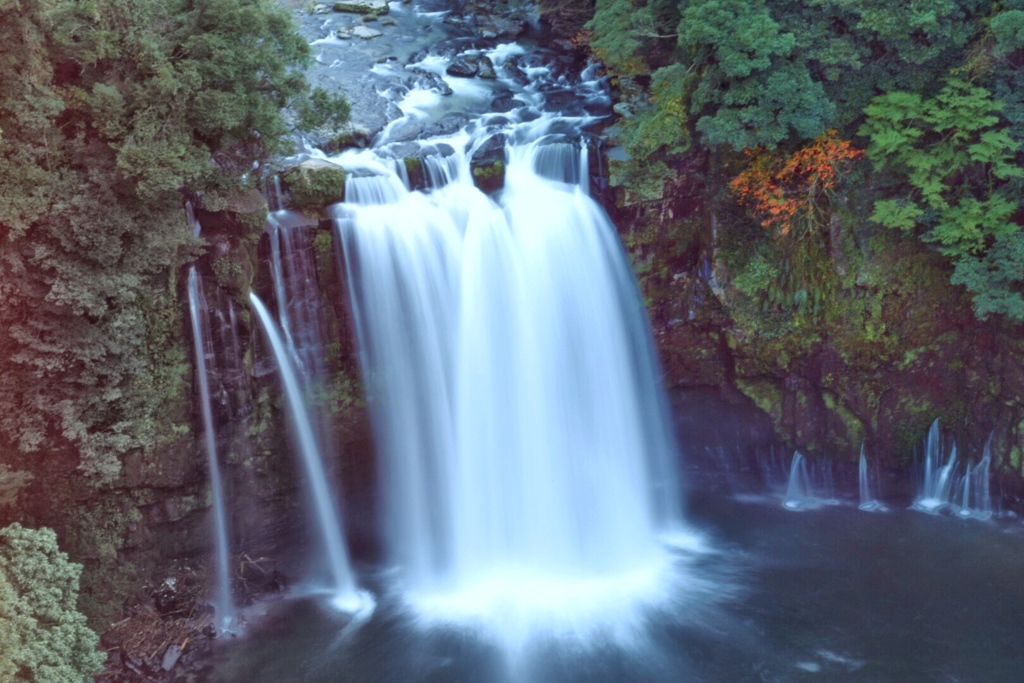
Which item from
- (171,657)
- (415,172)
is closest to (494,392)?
(415,172)

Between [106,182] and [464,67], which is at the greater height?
[464,67]

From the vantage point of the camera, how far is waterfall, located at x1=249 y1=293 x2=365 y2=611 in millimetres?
13594

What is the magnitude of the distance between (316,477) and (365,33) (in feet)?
42.6

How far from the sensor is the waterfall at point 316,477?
44.6ft

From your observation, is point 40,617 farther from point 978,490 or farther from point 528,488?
point 978,490

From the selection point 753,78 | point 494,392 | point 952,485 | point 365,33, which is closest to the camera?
point 753,78

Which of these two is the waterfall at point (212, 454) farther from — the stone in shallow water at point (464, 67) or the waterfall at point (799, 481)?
the waterfall at point (799, 481)

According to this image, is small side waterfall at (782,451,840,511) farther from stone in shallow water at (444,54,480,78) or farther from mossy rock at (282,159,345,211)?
stone in shallow water at (444,54,480,78)

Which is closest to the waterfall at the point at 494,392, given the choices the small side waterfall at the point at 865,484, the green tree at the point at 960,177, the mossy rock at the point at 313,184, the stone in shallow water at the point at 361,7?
the mossy rock at the point at 313,184

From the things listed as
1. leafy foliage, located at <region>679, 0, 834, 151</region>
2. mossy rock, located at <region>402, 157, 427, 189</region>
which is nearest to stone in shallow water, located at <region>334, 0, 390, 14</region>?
mossy rock, located at <region>402, 157, 427, 189</region>

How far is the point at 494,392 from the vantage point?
1434 cm

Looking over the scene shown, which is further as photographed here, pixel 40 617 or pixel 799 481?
pixel 799 481

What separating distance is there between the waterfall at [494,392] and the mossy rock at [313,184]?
0.28 metres

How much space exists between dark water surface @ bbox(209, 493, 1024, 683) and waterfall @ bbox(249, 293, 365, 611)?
1.96ft
